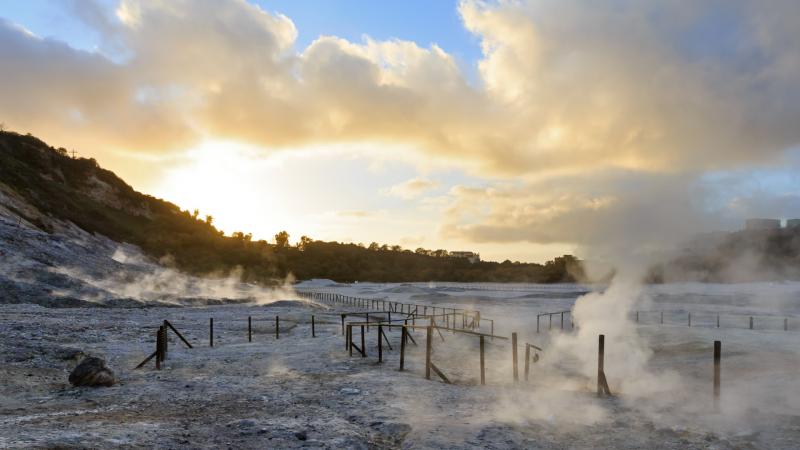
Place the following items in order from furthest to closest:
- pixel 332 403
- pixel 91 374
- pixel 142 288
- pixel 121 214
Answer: pixel 121 214, pixel 142 288, pixel 91 374, pixel 332 403

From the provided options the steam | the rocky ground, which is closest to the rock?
the rocky ground

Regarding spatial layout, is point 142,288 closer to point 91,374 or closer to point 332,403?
point 91,374

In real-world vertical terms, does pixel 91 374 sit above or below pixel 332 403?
above

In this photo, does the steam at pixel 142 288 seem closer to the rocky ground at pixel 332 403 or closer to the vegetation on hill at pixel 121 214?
the vegetation on hill at pixel 121 214

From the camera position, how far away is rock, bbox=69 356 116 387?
1437 centimetres

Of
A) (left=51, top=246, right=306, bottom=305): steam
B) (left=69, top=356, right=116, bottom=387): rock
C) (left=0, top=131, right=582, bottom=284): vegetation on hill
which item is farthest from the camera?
(left=0, top=131, right=582, bottom=284): vegetation on hill

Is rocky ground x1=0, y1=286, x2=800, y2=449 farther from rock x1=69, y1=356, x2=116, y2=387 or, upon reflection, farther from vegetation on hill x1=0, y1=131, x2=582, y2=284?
vegetation on hill x1=0, y1=131, x2=582, y2=284

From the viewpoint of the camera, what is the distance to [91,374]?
47.4ft

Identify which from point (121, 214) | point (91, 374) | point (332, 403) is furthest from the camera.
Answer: point (121, 214)

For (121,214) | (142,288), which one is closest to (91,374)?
(142,288)

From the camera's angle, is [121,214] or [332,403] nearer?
[332,403]

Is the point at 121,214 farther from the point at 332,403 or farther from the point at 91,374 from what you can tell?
the point at 332,403

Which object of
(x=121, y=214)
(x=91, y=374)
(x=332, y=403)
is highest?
(x=121, y=214)

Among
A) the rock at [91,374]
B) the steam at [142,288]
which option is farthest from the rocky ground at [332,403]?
the steam at [142,288]
